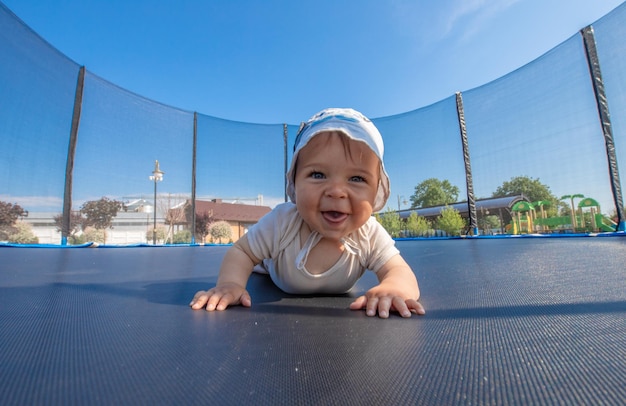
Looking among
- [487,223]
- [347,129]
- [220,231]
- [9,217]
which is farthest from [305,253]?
[220,231]

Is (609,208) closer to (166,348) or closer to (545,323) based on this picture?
(545,323)

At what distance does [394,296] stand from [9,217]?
349cm

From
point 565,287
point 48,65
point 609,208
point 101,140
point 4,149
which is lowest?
point 565,287

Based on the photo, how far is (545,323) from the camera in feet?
1.38

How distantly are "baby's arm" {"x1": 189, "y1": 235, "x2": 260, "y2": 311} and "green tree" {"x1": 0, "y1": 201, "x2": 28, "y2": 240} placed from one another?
3.05m

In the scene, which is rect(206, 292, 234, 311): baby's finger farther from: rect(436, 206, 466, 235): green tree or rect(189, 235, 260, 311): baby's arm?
rect(436, 206, 466, 235): green tree

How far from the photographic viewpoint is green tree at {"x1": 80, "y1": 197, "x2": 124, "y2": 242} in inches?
134

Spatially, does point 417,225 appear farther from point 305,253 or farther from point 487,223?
point 305,253

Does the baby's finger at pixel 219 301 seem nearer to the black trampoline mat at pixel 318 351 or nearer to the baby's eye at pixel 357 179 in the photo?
the black trampoline mat at pixel 318 351

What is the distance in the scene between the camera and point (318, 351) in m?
0.34

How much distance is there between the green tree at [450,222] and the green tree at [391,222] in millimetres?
909

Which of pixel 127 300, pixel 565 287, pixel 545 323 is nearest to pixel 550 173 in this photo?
pixel 565 287

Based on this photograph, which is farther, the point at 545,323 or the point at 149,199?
the point at 149,199

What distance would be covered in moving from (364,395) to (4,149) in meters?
3.54
